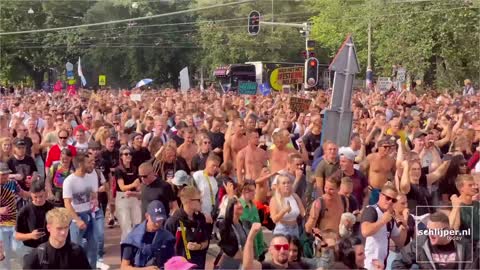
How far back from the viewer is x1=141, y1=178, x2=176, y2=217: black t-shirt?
29.4ft

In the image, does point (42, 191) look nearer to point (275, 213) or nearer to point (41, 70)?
point (275, 213)

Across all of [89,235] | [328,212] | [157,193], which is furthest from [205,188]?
[328,212]

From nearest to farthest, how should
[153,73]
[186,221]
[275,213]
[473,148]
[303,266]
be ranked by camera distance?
[303,266] → [186,221] → [275,213] → [473,148] → [153,73]

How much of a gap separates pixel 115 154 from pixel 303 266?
16.8 feet

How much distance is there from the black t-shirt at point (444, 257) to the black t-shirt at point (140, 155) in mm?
4930

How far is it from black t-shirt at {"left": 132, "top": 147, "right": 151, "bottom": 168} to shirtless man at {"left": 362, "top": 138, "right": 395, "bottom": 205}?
2.82 meters

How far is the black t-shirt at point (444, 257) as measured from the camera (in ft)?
22.2

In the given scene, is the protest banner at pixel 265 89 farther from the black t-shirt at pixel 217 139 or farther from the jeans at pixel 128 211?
the jeans at pixel 128 211

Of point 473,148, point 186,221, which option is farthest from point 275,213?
point 473,148

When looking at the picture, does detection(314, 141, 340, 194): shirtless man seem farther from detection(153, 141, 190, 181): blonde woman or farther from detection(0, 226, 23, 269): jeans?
detection(0, 226, 23, 269): jeans

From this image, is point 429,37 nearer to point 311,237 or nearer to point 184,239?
point 311,237

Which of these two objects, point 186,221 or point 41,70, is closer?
point 186,221

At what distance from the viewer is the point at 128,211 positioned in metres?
9.95

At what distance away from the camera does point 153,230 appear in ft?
22.8
